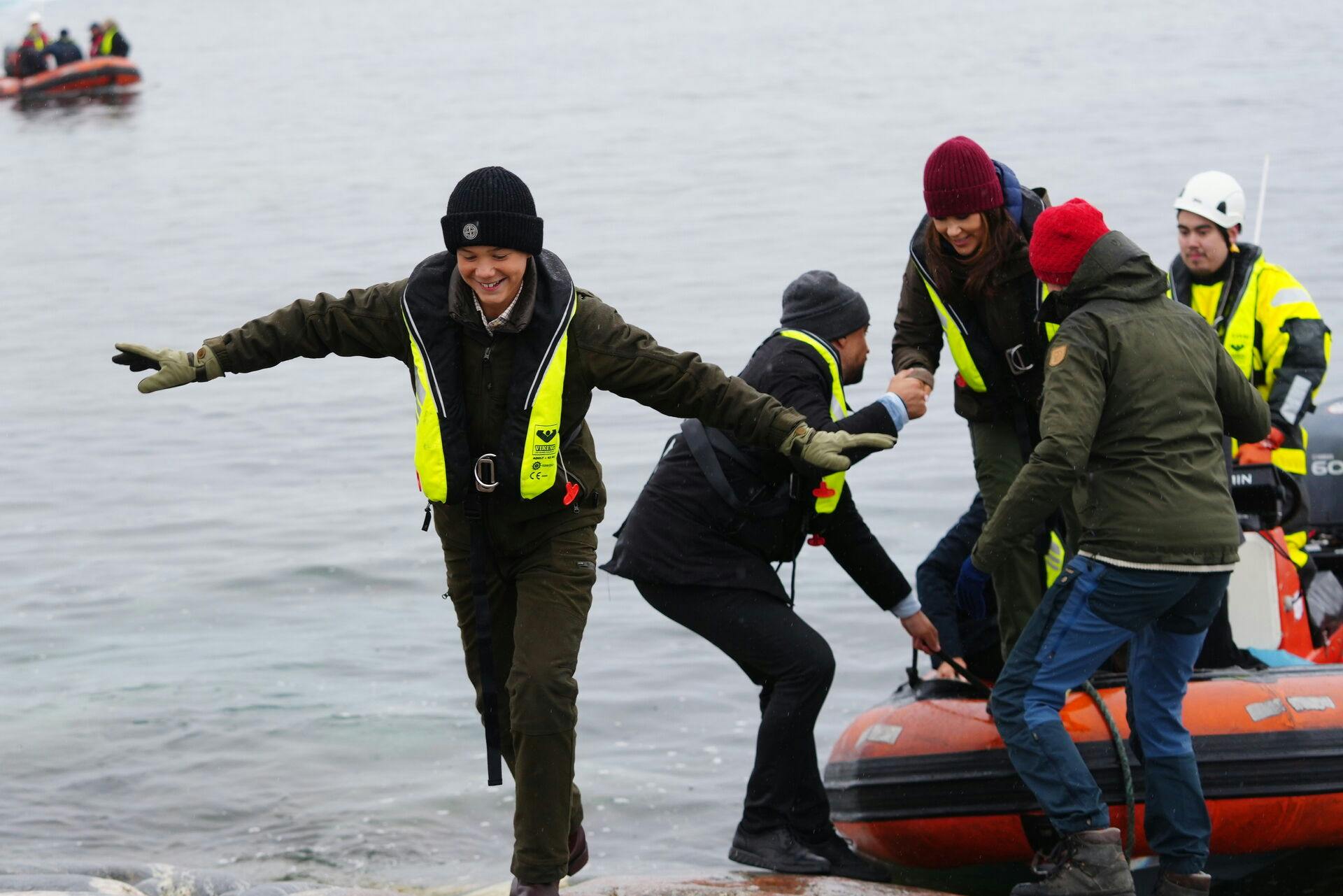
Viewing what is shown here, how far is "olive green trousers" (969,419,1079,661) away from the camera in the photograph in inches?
214

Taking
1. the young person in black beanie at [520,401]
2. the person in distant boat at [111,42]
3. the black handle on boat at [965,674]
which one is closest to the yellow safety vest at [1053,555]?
the black handle on boat at [965,674]

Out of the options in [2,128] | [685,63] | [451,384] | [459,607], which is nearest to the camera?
[451,384]

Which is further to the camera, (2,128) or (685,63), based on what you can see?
(685,63)

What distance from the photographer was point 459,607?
4.50 m

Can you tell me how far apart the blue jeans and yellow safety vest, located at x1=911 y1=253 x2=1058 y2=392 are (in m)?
0.92

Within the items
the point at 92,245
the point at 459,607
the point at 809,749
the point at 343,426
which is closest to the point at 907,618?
the point at 809,749

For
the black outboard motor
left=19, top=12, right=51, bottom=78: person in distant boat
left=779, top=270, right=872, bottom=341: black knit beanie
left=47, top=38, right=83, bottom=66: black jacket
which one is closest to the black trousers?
left=779, top=270, right=872, bottom=341: black knit beanie

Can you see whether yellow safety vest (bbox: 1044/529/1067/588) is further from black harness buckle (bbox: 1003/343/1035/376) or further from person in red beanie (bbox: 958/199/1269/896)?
person in red beanie (bbox: 958/199/1269/896)

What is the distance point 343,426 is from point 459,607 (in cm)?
1036

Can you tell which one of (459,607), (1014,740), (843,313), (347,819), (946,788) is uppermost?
(843,313)

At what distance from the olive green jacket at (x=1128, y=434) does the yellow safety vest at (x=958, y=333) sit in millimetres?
696

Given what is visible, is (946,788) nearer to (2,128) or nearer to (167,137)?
(167,137)

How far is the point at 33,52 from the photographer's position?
133 feet

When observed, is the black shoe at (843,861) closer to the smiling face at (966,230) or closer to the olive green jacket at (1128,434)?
the olive green jacket at (1128,434)
